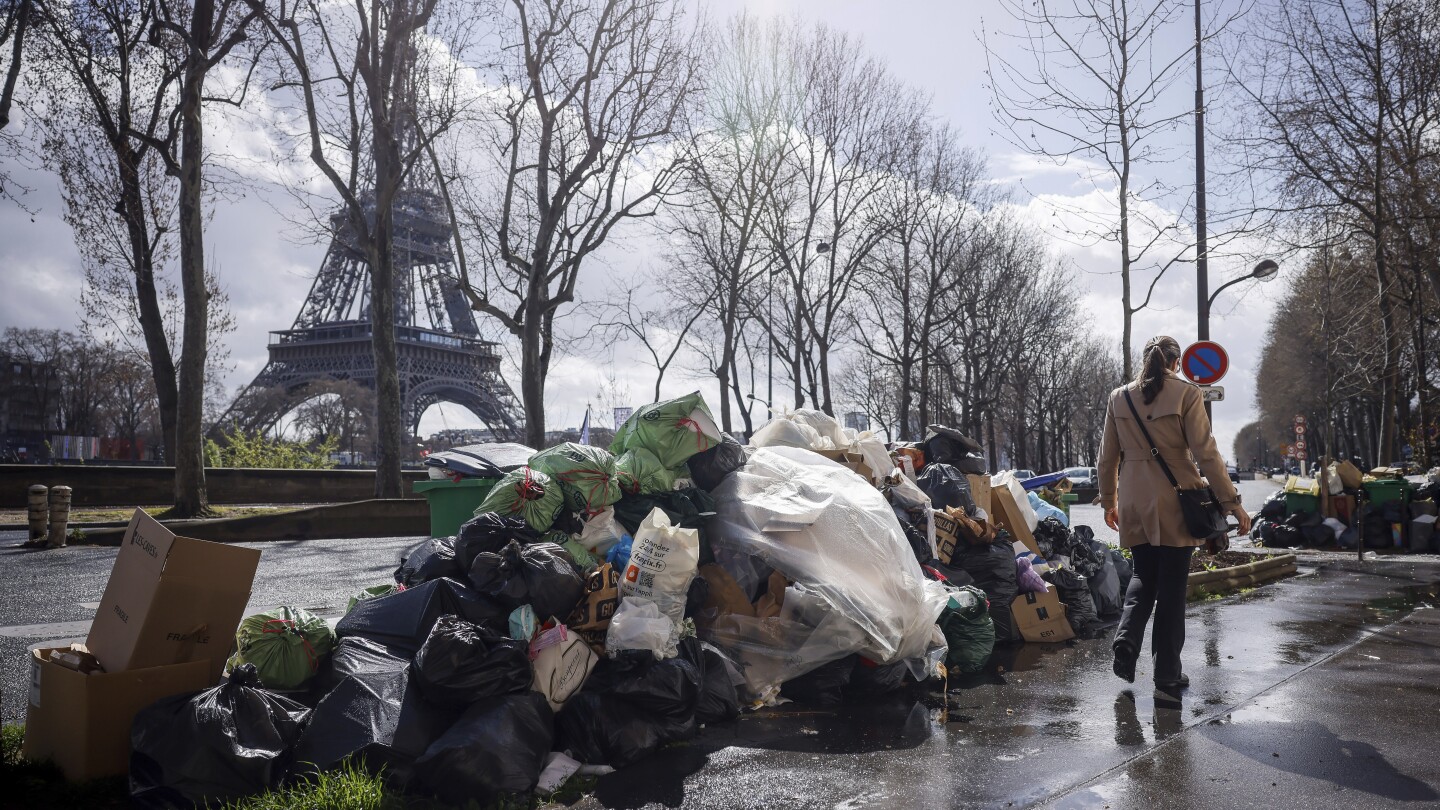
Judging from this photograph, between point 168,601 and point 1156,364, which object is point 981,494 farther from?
point 168,601

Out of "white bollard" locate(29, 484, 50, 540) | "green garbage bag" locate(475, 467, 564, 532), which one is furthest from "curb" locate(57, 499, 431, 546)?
"green garbage bag" locate(475, 467, 564, 532)

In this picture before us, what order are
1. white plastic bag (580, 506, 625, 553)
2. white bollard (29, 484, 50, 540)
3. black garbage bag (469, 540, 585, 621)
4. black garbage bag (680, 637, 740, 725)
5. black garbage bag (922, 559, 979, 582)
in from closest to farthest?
black garbage bag (469, 540, 585, 621) → black garbage bag (680, 637, 740, 725) → white plastic bag (580, 506, 625, 553) → black garbage bag (922, 559, 979, 582) → white bollard (29, 484, 50, 540)

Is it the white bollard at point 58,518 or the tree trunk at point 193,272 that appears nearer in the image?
the white bollard at point 58,518

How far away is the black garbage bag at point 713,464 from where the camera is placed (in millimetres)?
5250

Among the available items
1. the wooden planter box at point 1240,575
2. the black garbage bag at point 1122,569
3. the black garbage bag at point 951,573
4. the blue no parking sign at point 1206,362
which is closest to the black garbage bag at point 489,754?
the black garbage bag at point 951,573

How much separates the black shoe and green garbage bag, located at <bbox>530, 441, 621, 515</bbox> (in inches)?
101

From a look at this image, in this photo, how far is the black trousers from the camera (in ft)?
15.1

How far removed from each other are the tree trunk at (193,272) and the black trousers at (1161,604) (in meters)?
13.4

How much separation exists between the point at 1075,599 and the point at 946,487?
3.73 feet

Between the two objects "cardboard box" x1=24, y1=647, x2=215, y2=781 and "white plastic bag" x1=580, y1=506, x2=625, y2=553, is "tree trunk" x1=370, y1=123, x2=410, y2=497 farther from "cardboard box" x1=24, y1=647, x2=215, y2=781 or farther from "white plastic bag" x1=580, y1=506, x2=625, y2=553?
"cardboard box" x1=24, y1=647, x2=215, y2=781

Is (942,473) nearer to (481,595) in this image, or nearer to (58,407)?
(481,595)

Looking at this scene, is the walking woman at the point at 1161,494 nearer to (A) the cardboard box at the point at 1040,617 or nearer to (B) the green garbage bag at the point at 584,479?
(A) the cardboard box at the point at 1040,617

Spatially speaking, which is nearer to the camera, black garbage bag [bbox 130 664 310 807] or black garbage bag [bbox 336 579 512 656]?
black garbage bag [bbox 130 664 310 807]

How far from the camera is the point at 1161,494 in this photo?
4.58 meters
